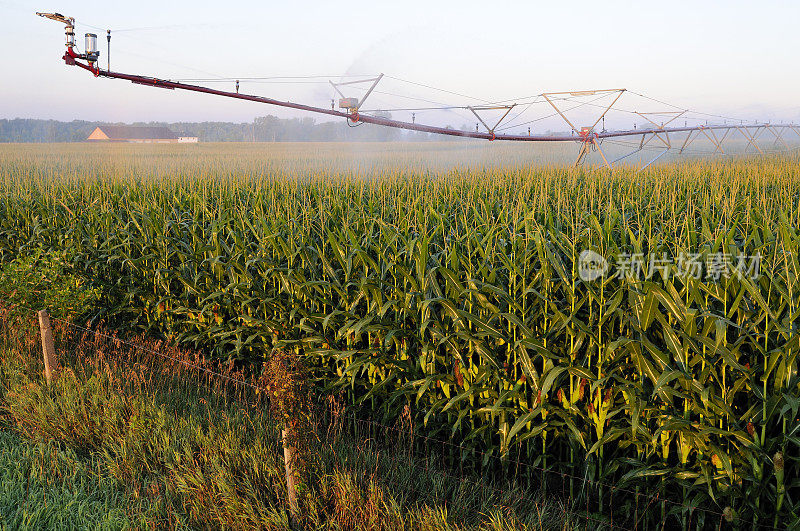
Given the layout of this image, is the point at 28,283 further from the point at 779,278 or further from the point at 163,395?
the point at 779,278

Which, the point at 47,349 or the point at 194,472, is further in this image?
the point at 47,349

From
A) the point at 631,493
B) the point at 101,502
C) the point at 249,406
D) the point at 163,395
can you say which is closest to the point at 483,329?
the point at 631,493

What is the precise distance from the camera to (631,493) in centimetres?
415

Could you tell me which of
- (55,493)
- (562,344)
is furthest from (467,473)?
(55,493)

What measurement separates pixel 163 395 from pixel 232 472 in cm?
190
